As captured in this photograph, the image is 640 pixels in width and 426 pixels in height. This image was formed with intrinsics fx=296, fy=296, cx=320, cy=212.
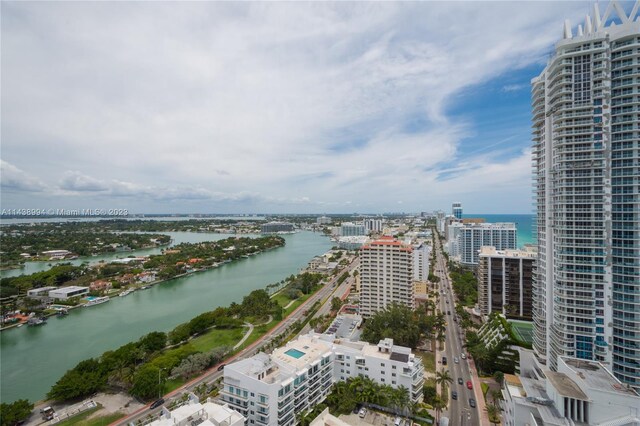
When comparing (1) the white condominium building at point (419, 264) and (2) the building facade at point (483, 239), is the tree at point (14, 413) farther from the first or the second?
(2) the building facade at point (483, 239)

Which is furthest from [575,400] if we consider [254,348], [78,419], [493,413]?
[78,419]

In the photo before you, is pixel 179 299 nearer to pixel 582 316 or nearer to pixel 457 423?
pixel 457 423

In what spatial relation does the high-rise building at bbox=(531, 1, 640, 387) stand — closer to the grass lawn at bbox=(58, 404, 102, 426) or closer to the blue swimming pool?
the blue swimming pool

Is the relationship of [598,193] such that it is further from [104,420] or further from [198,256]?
[198,256]

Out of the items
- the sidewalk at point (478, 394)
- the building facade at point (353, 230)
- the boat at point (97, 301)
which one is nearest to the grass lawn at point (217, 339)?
the sidewalk at point (478, 394)

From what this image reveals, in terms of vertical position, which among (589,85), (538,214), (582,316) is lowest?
(582,316)

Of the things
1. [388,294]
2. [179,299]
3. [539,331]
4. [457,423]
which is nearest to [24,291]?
[179,299]
